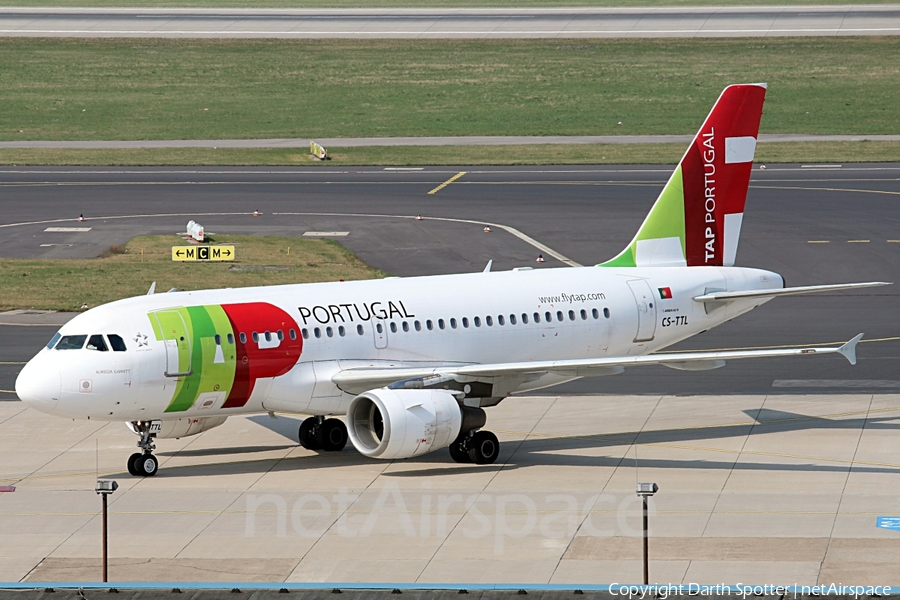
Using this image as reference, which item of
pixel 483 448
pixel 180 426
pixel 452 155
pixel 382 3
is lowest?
pixel 483 448

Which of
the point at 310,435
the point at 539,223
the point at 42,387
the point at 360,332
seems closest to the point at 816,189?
the point at 539,223

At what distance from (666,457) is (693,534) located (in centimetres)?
715

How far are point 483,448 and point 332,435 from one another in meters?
4.34

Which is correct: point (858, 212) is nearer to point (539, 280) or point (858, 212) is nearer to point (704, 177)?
point (704, 177)

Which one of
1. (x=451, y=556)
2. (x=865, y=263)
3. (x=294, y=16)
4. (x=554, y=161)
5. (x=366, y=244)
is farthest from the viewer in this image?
(x=294, y=16)

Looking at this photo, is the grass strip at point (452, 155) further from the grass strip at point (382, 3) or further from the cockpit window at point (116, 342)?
the grass strip at point (382, 3)

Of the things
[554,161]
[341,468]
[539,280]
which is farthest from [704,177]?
[554,161]

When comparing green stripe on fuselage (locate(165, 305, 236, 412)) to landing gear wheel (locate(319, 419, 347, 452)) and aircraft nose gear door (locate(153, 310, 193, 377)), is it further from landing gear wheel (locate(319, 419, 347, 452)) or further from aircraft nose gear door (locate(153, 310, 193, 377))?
landing gear wheel (locate(319, 419, 347, 452))

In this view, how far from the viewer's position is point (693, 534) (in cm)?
2797

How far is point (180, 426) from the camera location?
34469mm

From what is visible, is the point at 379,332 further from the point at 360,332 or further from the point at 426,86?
the point at 426,86

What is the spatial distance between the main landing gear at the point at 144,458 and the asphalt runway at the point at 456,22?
104m

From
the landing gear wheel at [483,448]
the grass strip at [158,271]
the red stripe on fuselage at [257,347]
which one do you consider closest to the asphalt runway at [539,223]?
the grass strip at [158,271]

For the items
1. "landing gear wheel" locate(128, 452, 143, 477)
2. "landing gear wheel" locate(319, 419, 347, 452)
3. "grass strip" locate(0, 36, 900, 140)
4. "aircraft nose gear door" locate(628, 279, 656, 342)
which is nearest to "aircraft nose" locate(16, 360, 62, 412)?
"landing gear wheel" locate(128, 452, 143, 477)
